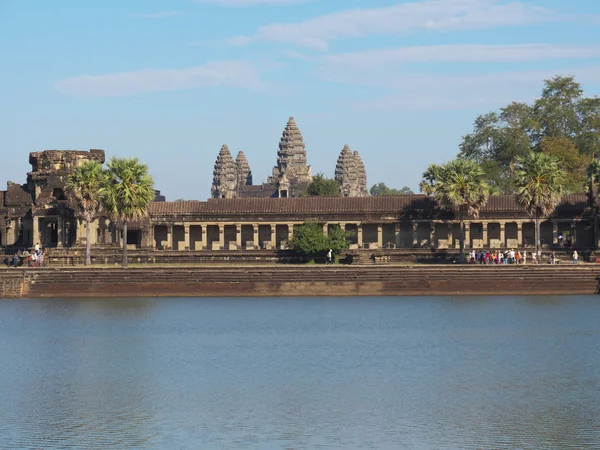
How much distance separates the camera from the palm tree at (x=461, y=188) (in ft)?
244

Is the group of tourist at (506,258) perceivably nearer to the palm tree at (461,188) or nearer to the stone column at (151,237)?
the palm tree at (461,188)

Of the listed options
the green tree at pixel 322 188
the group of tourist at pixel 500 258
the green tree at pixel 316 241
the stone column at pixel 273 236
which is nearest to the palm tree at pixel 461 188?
the group of tourist at pixel 500 258

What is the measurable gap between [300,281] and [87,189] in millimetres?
15626

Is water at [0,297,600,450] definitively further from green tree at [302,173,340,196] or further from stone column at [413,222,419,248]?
green tree at [302,173,340,196]

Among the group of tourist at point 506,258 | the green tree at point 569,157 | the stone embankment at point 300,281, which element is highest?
the green tree at point 569,157

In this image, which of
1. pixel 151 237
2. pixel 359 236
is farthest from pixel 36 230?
pixel 359 236

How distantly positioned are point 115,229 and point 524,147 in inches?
1895

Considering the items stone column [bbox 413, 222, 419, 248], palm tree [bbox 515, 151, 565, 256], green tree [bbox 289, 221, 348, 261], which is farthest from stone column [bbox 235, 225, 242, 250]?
palm tree [bbox 515, 151, 565, 256]

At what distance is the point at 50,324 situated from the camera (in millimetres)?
54406

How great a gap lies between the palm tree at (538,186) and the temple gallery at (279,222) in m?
6.41

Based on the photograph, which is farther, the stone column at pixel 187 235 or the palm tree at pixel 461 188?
the stone column at pixel 187 235

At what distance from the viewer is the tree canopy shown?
380 feet

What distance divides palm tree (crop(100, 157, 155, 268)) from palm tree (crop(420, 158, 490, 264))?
57.8 ft

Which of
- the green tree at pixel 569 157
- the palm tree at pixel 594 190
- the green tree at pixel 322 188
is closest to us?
the palm tree at pixel 594 190
